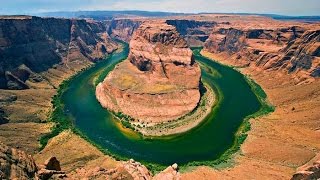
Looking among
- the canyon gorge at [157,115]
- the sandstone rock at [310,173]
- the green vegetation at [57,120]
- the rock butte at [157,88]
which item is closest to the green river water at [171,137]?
the green vegetation at [57,120]

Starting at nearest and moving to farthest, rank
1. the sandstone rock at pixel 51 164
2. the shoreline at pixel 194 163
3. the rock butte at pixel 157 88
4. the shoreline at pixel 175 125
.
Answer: the sandstone rock at pixel 51 164 < the shoreline at pixel 194 163 < the shoreline at pixel 175 125 < the rock butte at pixel 157 88

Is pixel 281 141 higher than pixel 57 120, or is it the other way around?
pixel 281 141

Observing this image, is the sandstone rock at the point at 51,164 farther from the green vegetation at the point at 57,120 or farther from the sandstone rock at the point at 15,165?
the green vegetation at the point at 57,120

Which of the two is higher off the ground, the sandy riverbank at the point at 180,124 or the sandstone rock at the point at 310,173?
the sandstone rock at the point at 310,173

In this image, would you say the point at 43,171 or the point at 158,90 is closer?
the point at 43,171

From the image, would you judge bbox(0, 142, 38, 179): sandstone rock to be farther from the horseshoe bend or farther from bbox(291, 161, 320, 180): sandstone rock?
the horseshoe bend

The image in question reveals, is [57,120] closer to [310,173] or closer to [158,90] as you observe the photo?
[158,90]

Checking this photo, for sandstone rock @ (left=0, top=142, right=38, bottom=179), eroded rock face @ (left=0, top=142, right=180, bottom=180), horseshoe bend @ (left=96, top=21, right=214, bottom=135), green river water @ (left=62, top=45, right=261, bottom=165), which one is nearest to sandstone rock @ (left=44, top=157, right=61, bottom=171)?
eroded rock face @ (left=0, top=142, right=180, bottom=180)

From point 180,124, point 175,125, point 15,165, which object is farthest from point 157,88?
point 15,165

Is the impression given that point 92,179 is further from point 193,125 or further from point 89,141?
point 193,125
